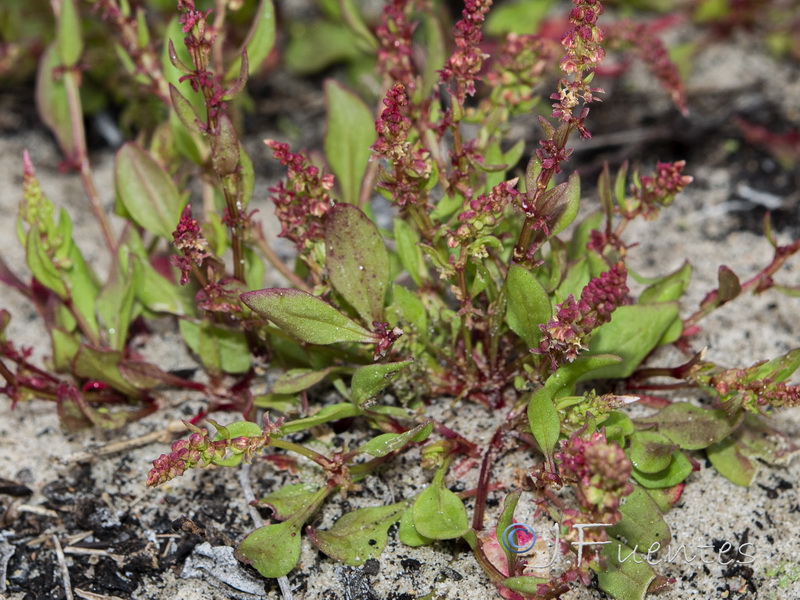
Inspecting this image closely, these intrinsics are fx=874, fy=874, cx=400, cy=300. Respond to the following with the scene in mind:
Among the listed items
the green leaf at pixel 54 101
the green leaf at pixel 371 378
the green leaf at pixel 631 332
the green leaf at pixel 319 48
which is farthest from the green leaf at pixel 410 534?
the green leaf at pixel 319 48

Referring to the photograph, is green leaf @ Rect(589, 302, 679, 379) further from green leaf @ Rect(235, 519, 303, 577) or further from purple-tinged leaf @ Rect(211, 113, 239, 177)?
purple-tinged leaf @ Rect(211, 113, 239, 177)

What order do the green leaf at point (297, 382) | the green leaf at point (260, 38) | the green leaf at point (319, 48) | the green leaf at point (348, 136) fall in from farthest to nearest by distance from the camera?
the green leaf at point (319, 48) < the green leaf at point (348, 136) < the green leaf at point (260, 38) < the green leaf at point (297, 382)

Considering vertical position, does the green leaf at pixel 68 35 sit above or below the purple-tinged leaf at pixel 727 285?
above

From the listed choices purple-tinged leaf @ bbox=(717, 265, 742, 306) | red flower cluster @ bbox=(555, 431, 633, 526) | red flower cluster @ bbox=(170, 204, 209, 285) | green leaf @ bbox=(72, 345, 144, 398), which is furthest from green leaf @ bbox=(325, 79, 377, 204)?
red flower cluster @ bbox=(555, 431, 633, 526)

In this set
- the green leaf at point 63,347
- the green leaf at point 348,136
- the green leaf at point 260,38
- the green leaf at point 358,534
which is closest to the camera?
the green leaf at point 358,534

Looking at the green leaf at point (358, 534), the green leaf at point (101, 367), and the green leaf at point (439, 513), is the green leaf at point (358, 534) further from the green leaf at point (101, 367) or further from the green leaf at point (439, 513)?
the green leaf at point (101, 367)

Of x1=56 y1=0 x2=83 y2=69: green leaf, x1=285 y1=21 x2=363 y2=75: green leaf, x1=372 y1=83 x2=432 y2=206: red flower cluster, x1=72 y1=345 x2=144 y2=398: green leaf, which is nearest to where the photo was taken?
x1=372 y1=83 x2=432 y2=206: red flower cluster

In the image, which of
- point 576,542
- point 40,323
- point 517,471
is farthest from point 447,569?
point 40,323
